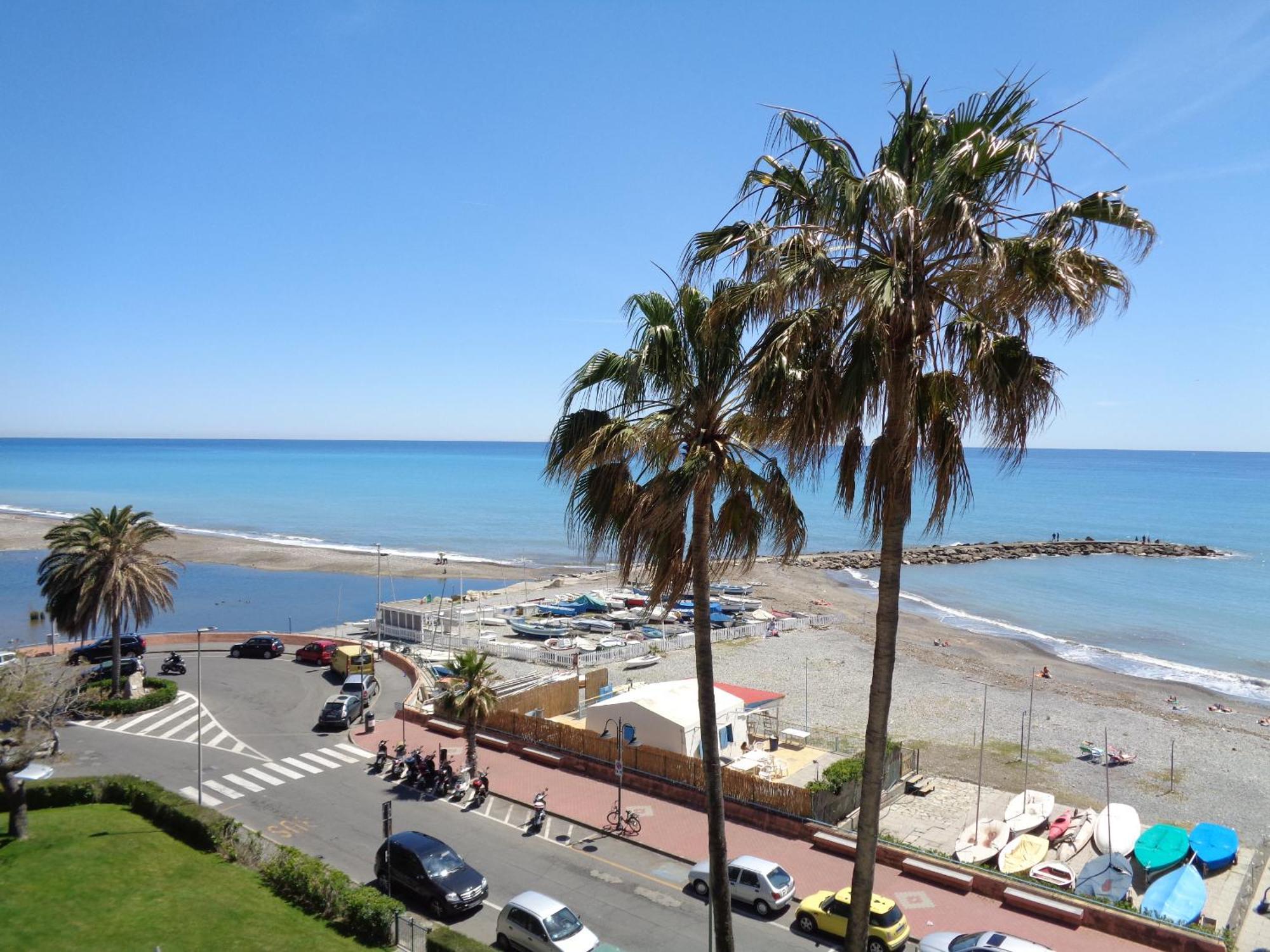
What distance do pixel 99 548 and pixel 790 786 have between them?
29.1 m

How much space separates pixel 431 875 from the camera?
59.3 feet

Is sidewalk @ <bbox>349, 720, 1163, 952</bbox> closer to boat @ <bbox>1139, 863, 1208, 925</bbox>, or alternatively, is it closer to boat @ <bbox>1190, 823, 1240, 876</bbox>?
boat @ <bbox>1139, 863, 1208, 925</bbox>

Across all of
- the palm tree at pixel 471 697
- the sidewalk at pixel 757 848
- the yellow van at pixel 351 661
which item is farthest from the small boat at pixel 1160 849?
the yellow van at pixel 351 661

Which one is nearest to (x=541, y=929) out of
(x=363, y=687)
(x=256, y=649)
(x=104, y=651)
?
(x=363, y=687)

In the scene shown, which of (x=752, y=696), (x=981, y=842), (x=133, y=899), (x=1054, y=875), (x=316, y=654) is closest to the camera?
(x=133, y=899)

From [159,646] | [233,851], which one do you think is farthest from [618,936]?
[159,646]

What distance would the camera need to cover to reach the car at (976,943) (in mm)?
14969

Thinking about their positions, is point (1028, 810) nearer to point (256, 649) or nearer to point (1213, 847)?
point (1213, 847)

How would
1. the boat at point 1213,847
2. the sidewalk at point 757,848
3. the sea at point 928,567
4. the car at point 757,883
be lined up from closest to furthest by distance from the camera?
the sidewalk at point 757,848 < the car at point 757,883 < the boat at point 1213,847 < the sea at point 928,567

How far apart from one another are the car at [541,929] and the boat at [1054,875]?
455 inches

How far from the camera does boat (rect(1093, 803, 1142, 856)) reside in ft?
73.2

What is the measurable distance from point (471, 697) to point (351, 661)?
14972mm

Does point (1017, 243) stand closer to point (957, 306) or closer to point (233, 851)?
point (957, 306)

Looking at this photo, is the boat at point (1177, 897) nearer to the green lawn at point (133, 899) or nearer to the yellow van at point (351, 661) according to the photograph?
the green lawn at point (133, 899)
